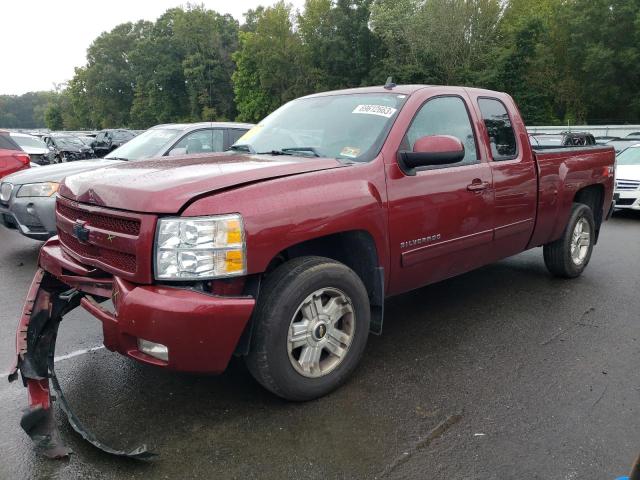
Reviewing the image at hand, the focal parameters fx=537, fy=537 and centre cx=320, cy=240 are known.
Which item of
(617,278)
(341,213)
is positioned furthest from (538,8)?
(341,213)

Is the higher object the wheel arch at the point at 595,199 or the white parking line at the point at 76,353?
the wheel arch at the point at 595,199

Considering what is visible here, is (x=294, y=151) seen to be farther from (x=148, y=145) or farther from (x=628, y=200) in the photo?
(x=628, y=200)

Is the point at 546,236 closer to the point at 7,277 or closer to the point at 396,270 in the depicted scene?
the point at 396,270

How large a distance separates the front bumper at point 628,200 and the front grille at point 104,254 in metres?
10.3

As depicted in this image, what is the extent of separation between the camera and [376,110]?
3.86 metres

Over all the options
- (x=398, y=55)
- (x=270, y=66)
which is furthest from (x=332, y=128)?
(x=270, y=66)

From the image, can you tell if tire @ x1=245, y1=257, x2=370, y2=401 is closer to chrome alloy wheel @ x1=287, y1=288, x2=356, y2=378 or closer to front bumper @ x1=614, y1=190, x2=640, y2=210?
chrome alloy wheel @ x1=287, y1=288, x2=356, y2=378

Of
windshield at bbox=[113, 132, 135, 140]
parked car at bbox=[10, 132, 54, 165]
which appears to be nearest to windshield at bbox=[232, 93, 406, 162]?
parked car at bbox=[10, 132, 54, 165]

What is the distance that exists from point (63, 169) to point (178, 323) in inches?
199

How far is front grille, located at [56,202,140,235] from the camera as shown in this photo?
2.77 metres

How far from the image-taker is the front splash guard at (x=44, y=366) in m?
2.65

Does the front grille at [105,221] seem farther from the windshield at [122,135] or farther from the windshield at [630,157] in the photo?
the windshield at [122,135]

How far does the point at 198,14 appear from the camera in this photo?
78438mm

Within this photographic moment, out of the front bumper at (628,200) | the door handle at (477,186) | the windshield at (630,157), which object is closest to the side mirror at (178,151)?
the door handle at (477,186)
